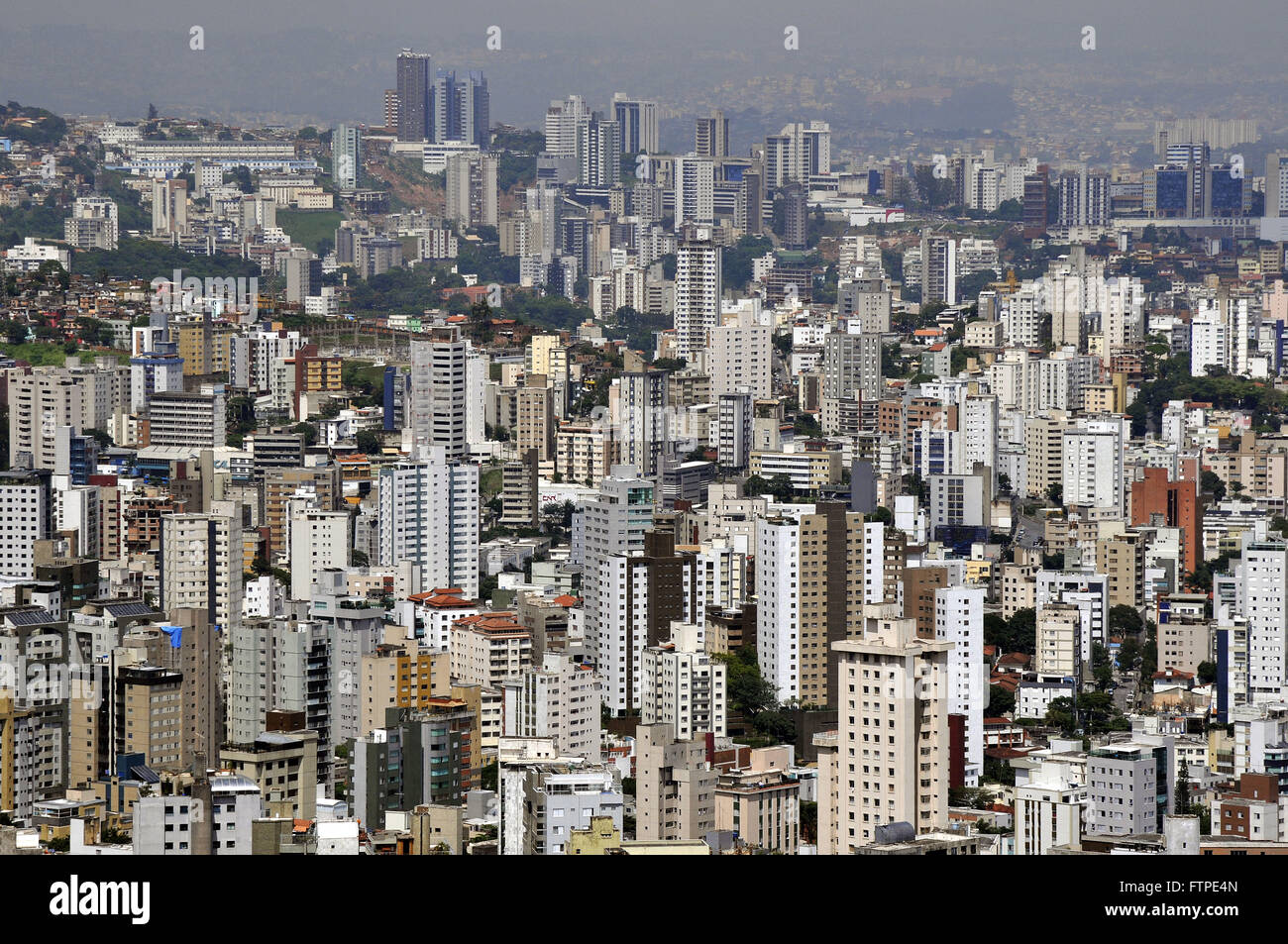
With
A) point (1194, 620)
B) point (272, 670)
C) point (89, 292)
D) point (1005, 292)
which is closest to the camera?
point (272, 670)

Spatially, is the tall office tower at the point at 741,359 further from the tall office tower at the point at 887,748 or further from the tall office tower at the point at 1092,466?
the tall office tower at the point at 887,748

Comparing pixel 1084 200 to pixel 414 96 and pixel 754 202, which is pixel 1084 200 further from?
pixel 414 96

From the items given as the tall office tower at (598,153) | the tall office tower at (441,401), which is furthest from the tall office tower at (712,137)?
the tall office tower at (441,401)

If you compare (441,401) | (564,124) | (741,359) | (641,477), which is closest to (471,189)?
(564,124)
